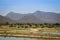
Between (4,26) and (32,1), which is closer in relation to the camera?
(32,1)

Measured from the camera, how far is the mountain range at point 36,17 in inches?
486

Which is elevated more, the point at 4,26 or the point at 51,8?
the point at 51,8

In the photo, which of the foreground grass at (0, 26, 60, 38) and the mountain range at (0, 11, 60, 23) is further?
the foreground grass at (0, 26, 60, 38)

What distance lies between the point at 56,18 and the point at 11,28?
9.12ft

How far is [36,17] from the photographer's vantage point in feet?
42.8

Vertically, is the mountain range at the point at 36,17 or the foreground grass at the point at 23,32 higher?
the mountain range at the point at 36,17

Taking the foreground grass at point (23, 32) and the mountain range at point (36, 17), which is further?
the foreground grass at point (23, 32)

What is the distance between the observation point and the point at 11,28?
43.5ft

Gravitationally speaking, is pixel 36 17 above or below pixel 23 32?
above

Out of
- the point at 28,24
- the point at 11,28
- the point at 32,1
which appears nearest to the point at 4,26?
the point at 11,28

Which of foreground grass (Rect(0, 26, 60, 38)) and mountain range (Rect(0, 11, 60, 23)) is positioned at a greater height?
mountain range (Rect(0, 11, 60, 23))

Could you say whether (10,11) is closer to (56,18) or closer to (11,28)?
(11,28)

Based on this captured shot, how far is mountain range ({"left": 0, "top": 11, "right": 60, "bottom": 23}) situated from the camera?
1235 cm

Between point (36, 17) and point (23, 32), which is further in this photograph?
point (23, 32)
